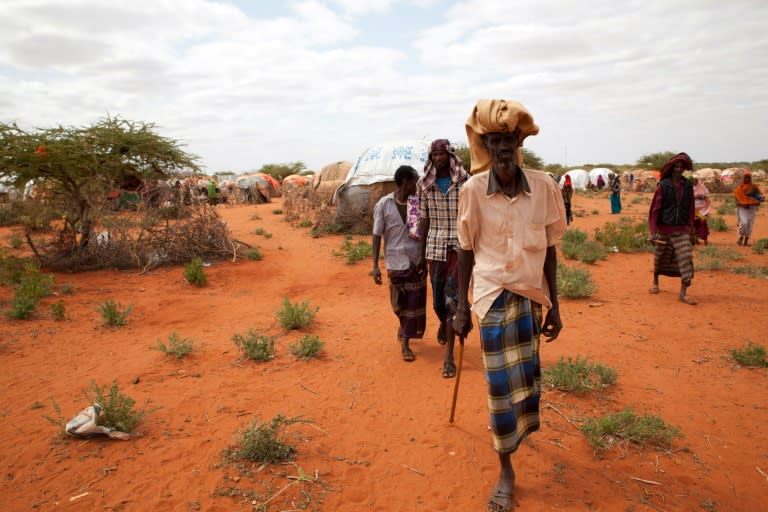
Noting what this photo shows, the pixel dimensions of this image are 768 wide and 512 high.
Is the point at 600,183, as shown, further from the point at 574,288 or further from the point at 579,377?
the point at 579,377

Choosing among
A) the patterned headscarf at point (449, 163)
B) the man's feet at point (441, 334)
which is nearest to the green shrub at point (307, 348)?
the man's feet at point (441, 334)

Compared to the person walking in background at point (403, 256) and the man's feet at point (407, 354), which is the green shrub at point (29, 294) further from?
the man's feet at point (407, 354)

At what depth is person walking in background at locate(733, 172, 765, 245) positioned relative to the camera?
31.3 feet

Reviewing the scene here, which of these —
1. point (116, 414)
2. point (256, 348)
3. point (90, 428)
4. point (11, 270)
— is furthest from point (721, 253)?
point (11, 270)

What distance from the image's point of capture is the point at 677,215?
5902 millimetres

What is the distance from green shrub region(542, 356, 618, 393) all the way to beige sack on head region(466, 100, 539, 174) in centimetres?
211

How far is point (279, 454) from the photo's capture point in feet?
9.43

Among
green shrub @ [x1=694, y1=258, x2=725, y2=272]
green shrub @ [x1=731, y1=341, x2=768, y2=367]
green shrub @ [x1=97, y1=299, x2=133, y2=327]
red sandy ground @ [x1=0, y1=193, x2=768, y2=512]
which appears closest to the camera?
red sandy ground @ [x1=0, y1=193, x2=768, y2=512]

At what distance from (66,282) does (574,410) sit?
27.7ft

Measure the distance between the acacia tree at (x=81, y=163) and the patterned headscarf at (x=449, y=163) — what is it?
7701 millimetres

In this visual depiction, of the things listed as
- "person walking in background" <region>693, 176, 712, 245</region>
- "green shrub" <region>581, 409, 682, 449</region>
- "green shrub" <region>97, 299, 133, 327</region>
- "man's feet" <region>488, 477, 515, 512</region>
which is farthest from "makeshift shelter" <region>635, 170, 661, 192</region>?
"man's feet" <region>488, 477, 515, 512</region>


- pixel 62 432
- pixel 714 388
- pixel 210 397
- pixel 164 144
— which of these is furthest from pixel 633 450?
pixel 164 144

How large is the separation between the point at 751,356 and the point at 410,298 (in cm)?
308

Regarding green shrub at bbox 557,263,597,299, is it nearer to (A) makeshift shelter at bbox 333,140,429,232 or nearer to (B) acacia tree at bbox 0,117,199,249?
(A) makeshift shelter at bbox 333,140,429,232
